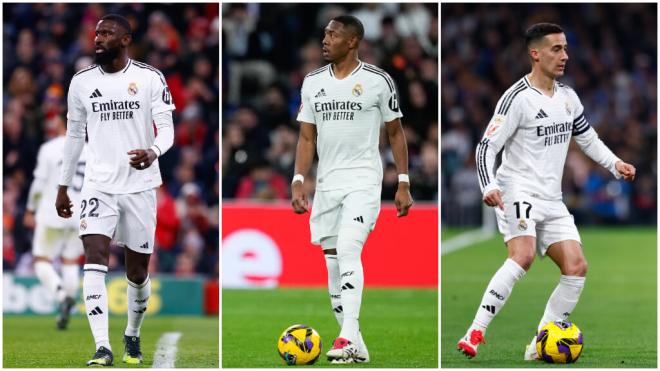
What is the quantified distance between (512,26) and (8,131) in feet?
50.8

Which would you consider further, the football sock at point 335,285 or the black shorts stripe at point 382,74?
the football sock at point 335,285

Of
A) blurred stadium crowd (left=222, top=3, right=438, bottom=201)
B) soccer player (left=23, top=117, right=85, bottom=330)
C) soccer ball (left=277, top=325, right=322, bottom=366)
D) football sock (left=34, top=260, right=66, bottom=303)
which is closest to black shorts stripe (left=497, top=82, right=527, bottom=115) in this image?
soccer ball (left=277, top=325, right=322, bottom=366)

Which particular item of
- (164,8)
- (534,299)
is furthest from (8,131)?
(534,299)

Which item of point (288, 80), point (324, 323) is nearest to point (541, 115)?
point (324, 323)

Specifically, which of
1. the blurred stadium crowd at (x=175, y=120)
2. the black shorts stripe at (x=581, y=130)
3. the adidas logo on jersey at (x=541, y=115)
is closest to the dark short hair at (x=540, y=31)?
the adidas logo on jersey at (x=541, y=115)

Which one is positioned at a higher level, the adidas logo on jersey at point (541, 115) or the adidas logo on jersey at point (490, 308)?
the adidas logo on jersey at point (541, 115)

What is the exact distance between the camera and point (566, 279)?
7992mm

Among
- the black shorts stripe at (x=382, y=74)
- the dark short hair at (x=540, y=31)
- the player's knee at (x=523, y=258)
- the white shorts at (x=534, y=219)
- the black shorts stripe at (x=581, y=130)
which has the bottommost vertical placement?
the player's knee at (x=523, y=258)

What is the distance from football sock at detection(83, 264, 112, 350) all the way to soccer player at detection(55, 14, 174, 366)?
0.01 metres

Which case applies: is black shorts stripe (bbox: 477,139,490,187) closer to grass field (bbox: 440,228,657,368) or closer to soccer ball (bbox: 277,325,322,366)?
grass field (bbox: 440,228,657,368)

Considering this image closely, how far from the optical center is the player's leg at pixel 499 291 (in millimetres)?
7742

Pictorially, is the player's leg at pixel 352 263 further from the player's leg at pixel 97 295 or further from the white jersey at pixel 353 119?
the player's leg at pixel 97 295

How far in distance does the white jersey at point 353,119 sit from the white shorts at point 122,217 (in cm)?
107

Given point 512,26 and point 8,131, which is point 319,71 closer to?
point 8,131
